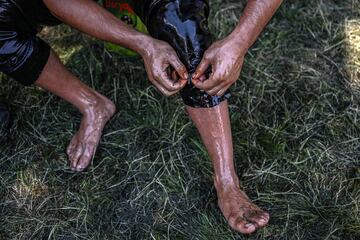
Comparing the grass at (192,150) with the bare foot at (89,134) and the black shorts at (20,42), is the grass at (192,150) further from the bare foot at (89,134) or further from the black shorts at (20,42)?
the black shorts at (20,42)

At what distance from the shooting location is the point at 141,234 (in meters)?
2.36

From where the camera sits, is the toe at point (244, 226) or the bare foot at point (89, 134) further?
the bare foot at point (89, 134)

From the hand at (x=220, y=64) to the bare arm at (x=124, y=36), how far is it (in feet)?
0.23

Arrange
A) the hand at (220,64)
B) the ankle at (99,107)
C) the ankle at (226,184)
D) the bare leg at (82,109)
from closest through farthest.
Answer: the hand at (220,64) → the ankle at (226,184) → the bare leg at (82,109) → the ankle at (99,107)

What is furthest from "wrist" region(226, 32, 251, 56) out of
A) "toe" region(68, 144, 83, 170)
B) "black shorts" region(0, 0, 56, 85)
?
"toe" region(68, 144, 83, 170)

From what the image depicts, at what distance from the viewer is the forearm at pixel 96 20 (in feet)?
6.93

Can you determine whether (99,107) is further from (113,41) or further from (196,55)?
(196,55)

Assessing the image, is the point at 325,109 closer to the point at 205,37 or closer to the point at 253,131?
the point at 253,131

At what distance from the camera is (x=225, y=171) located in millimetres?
2336

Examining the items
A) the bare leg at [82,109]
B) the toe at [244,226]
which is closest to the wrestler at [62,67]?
the bare leg at [82,109]

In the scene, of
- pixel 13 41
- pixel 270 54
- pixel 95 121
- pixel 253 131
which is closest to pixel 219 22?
pixel 270 54

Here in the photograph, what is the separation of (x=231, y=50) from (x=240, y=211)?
2.21 ft

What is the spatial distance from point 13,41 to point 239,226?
1.17m

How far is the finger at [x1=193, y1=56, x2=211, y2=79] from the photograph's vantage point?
2.04 meters
